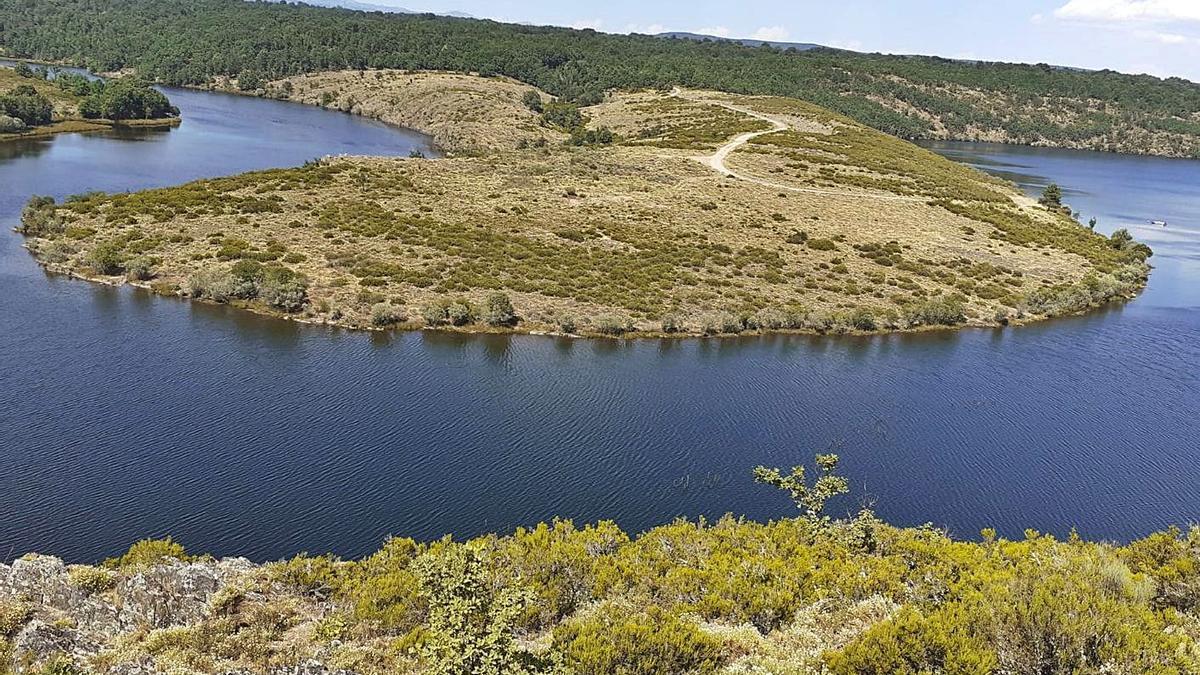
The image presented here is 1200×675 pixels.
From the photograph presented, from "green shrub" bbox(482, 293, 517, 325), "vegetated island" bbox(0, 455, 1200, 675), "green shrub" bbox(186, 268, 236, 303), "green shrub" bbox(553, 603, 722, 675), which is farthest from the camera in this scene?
"green shrub" bbox(482, 293, 517, 325)

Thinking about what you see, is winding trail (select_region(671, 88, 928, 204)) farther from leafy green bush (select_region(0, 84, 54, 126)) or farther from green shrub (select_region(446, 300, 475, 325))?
leafy green bush (select_region(0, 84, 54, 126))

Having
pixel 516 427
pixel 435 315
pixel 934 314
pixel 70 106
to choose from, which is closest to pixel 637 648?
pixel 516 427

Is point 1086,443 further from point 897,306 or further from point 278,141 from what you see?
point 278,141

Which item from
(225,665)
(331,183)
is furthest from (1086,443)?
(331,183)

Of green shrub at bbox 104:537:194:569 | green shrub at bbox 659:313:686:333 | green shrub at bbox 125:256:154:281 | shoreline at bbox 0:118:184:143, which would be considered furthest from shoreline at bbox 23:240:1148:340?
shoreline at bbox 0:118:184:143

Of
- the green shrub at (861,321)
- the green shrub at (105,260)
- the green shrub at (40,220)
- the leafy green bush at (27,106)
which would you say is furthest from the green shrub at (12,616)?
the leafy green bush at (27,106)

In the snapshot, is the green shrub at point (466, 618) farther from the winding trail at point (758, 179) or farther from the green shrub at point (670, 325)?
the winding trail at point (758, 179)

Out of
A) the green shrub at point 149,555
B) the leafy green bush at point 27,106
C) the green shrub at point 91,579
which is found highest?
the leafy green bush at point 27,106

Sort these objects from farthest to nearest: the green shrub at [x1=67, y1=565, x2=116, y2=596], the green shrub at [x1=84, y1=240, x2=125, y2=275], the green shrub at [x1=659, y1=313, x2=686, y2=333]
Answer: the green shrub at [x1=84, y1=240, x2=125, y2=275]
the green shrub at [x1=659, y1=313, x2=686, y2=333]
the green shrub at [x1=67, y1=565, x2=116, y2=596]
